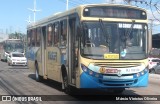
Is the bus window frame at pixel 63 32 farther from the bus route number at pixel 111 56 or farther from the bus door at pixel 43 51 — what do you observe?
the bus door at pixel 43 51

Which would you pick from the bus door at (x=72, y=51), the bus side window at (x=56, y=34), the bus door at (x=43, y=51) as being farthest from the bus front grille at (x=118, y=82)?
the bus door at (x=43, y=51)

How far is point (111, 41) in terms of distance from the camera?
531 inches

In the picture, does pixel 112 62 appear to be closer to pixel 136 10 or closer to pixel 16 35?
pixel 136 10

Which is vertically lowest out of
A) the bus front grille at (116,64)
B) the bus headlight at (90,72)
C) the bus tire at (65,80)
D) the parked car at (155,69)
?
the parked car at (155,69)

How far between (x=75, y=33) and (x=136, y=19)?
219 cm

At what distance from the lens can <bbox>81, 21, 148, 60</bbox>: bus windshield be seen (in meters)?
13.4

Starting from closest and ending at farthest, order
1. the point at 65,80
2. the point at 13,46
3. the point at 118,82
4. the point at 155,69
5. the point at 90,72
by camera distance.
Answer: the point at 90,72 < the point at 118,82 < the point at 65,80 < the point at 155,69 < the point at 13,46

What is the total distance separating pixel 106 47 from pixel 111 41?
0.28 metres

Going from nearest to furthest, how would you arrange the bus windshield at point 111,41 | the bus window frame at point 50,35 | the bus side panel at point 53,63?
the bus windshield at point 111,41
the bus side panel at point 53,63
the bus window frame at point 50,35

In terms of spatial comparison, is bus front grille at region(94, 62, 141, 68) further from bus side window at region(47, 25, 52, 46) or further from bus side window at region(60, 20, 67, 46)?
bus side window at region(47, 25, 52, 46)

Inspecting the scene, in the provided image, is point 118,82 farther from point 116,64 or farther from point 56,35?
point 56,35

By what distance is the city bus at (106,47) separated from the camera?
13250 mm

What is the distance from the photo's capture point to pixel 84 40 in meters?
13.4

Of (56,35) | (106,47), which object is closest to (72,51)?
(106,47)
